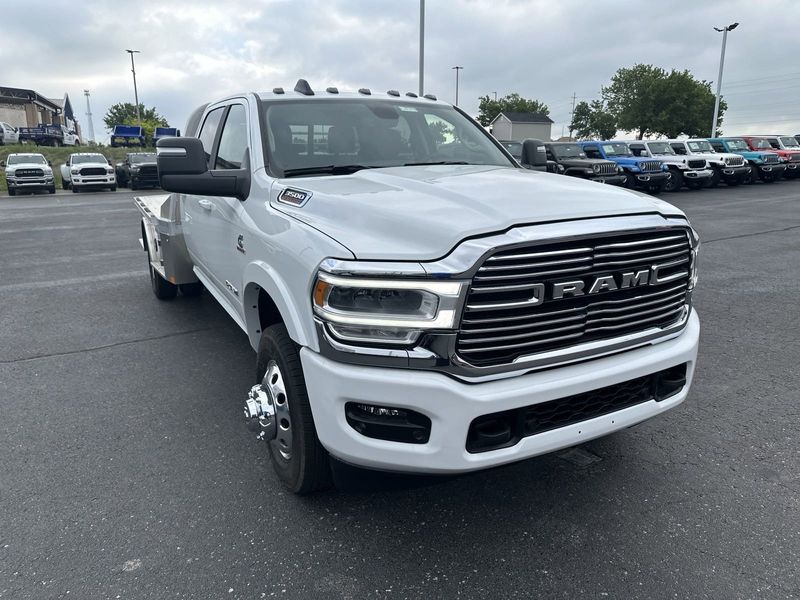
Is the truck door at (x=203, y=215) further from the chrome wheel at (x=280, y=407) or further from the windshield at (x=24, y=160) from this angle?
the windshield at (x=24, y=160)

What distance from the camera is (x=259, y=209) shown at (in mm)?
3225

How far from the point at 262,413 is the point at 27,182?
27.8 metres

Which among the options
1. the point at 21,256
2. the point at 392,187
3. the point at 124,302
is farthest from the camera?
the point at 21,256

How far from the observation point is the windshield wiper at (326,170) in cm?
345

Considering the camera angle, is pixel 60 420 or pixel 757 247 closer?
pixel 60 420

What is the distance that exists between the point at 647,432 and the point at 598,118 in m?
87.4

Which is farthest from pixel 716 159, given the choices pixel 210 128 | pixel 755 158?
pixel 210 128

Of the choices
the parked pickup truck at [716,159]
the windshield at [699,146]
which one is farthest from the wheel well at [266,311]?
the windshield at [699,146]

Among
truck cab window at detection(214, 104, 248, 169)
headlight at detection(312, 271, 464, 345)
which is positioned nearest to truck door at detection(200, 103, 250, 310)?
truck cab window at detection(214, 104, 248, 169)

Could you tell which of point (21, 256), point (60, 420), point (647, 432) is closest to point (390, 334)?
point (647, 432)

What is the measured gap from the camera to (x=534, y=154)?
4555 mm

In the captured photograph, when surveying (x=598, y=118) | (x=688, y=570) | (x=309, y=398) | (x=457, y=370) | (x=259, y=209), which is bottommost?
(x=688, y=570)

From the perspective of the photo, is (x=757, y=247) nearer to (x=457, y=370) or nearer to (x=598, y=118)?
(x=457, y=370)

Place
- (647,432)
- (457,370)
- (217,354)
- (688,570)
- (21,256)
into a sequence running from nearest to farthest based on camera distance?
(457,370)
(688,570)
(647,432)
(217,354)
(21,256)
